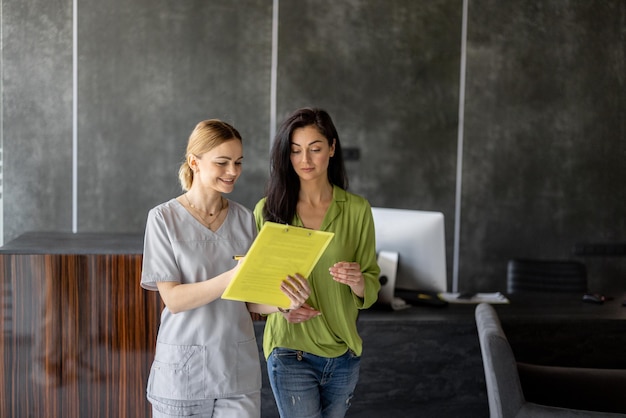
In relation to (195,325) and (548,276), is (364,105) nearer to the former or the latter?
(548,276)

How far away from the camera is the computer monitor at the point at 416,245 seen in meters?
3.28

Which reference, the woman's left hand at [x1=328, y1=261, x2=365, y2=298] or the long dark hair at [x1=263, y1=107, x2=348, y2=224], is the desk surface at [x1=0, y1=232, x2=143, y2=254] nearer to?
the long dark hair at [x1=263, y1=107, x2=348, y2=224]

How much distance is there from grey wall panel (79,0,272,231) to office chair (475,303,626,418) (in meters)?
3.07

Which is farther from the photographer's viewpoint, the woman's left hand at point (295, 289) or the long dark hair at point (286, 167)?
the long dark hair at point (286, 167)

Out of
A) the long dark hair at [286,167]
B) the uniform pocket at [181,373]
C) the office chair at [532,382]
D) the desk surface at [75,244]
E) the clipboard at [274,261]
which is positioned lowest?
the office chair at [532,382]

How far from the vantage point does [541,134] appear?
19.1 ft

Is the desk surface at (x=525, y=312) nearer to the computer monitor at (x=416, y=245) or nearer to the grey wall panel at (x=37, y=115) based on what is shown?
the computer monitor at (x=416, y=245)

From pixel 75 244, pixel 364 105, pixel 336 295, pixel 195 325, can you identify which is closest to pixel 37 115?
pixel 364 105

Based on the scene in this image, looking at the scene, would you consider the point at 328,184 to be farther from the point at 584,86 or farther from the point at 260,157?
the point at 584,86

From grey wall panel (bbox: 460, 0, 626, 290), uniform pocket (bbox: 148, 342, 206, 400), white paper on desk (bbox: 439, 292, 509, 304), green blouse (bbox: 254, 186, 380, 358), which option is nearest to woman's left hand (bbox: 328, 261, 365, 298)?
green blouse (bbox: 254, 186, 380, 358)

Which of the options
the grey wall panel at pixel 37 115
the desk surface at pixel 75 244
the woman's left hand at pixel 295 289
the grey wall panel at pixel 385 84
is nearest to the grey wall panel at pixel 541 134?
the grey wall panel at pixel 385 84

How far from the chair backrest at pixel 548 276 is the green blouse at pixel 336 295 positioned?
242cm

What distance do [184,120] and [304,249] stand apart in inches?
144

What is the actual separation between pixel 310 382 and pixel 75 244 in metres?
1.24
